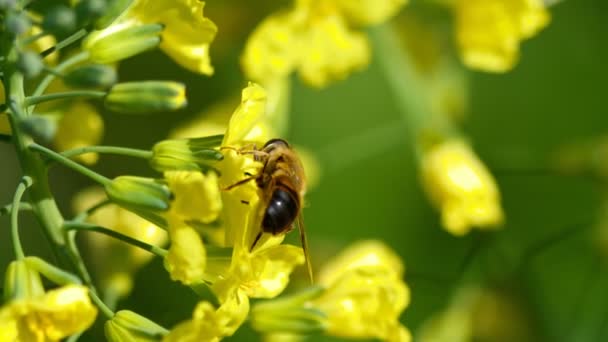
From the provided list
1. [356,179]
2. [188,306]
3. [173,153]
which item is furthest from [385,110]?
[173,153]

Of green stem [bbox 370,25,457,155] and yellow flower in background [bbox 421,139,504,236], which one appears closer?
yellow flower in background [bbox 421,139,504,236]

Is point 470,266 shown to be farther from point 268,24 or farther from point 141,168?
point 141,168

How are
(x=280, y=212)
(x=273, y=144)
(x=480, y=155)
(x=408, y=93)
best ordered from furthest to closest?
1. (x=480, y=155)
2. (x=408, y=93)
3. (x=273, y=144)
4. (x=280, y=212)

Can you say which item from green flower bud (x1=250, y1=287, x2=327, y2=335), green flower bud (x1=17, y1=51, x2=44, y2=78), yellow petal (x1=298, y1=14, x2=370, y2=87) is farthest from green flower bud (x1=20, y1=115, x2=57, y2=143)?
yellow petal (x1=298, y1=14, x2=370, y2=87)

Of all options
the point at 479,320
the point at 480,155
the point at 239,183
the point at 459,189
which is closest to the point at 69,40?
the point at 239,183

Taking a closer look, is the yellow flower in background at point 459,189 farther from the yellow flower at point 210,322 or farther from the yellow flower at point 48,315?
the yellow flower at point 48,315

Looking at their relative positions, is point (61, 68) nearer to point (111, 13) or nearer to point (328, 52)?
point (111, 13)

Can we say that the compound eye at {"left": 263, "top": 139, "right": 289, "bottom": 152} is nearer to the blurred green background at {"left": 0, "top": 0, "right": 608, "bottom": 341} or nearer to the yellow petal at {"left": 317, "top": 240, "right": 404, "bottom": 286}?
the yellow petal at {"left": 317, "top": 240, "right": 404, "bottom": 286}

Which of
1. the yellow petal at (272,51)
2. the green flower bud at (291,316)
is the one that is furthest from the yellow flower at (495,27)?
the green flower bud at (291,316)
